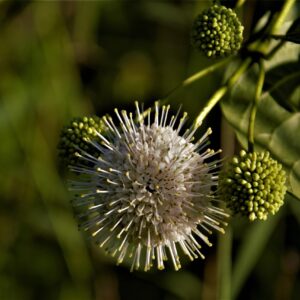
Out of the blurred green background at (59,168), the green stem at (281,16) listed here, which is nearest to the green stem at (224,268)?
the blurred green background at (59,168)

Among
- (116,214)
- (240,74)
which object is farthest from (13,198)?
(240,74)

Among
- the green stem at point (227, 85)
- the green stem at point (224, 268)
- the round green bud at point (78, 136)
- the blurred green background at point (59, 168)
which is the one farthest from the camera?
the blurred green background at point (59, 168)

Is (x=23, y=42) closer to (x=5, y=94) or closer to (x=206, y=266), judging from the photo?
(x=5, y=94)

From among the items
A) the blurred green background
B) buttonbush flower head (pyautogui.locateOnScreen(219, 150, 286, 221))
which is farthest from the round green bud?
the blurred green background

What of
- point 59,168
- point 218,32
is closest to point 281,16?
point 218,32

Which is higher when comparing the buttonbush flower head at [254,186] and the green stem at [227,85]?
the green stem at [227,85]

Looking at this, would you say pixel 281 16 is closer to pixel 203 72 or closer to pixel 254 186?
pixel 203 72

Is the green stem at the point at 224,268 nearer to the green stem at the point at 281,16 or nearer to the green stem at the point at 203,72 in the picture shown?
the green stem at the point at 203,72
